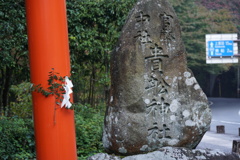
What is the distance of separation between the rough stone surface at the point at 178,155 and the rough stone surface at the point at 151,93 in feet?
1.33

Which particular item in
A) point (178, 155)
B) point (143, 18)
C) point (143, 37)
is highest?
point (143, 18)

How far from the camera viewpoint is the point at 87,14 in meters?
10.4

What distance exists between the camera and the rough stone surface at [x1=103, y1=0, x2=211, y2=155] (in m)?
4.62

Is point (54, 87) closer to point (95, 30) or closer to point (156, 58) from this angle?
point (156, 58)

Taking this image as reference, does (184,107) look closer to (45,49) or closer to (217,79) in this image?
(45,49)

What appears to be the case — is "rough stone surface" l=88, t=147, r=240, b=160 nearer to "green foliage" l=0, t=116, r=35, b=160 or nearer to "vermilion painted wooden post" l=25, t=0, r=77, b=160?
"vermilion painted wooden post" l=25, t=0, r=77, b=160

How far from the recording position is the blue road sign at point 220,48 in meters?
18.6

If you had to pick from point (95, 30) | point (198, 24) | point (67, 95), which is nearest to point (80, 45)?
point (95, 30)

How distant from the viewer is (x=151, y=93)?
15.4 ft

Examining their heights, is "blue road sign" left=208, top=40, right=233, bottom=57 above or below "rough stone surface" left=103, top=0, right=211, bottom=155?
Answer: above

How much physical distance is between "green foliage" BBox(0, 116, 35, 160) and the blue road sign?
13.1 m

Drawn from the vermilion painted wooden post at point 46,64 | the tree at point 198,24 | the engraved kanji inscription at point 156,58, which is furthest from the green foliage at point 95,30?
the tree at point 198,24

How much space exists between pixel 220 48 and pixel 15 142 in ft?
45.5

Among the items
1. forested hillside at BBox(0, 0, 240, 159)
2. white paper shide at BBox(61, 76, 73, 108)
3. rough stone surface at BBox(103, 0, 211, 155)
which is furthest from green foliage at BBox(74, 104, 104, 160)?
white paper shide at BBox(61, 76, 73, 108)
